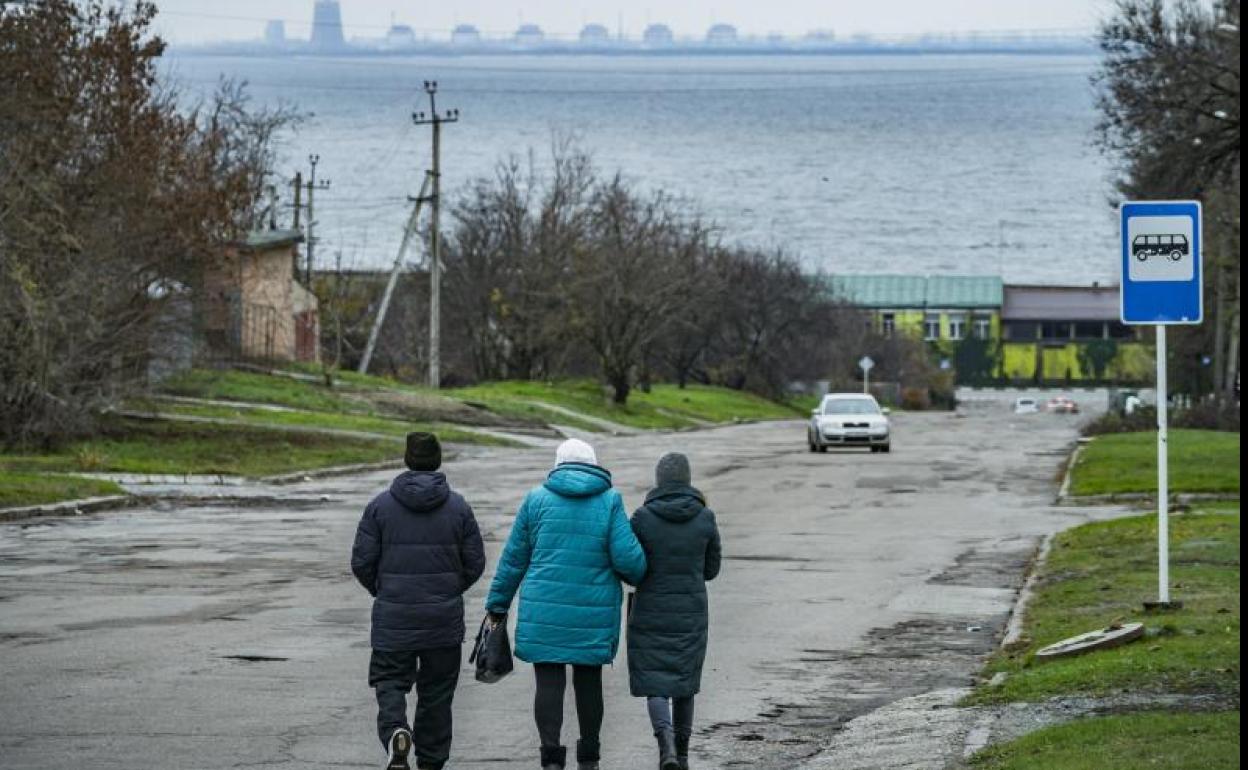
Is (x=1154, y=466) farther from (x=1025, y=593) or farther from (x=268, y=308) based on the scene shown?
(x=268, y=308)

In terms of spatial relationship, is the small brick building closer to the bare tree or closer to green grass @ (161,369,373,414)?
green grass @ (161,369,373,414)

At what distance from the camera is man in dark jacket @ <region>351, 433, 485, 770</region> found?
34.5 feet

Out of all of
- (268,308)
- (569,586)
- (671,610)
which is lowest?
(671,610)

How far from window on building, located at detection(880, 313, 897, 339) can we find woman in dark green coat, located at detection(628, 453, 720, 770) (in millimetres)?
125796

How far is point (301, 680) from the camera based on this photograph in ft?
45.1

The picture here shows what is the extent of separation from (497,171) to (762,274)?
85.5 feet

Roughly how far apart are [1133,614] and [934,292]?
155 metres

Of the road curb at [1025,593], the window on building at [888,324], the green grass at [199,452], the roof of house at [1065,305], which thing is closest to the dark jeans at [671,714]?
the road curb at [1025,593]

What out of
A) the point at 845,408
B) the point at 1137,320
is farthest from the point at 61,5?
the point at 1137,320

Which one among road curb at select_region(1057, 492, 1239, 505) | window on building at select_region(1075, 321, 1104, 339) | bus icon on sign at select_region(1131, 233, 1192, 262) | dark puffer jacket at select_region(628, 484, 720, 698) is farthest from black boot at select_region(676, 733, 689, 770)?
window on building at select_region(1075, 321, 1104, 339)

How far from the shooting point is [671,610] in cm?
1070

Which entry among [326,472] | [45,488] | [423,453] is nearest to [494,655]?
[423,453]

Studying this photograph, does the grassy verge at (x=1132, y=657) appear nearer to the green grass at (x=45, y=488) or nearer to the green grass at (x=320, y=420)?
the green grass at (x=45, y=488)

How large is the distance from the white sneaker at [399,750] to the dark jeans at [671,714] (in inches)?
46.8
